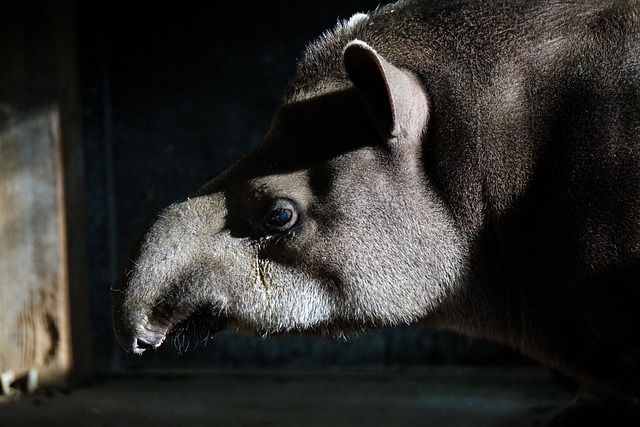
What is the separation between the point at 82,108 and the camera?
7227 mm

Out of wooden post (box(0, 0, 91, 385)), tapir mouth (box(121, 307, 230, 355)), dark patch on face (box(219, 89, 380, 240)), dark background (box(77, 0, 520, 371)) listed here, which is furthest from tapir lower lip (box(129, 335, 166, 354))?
dark background (box(77, 0, 520, 371))

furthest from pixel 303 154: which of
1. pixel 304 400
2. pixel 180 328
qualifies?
pixel 304 400

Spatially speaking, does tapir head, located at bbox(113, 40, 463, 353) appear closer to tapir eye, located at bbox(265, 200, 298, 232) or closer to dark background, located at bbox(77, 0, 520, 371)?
tapir eye, located at bbox(265, 200, 298, 232)

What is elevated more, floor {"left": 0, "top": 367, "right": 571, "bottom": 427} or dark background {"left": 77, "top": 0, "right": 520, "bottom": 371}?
dark background {"left": 77, "top": 0, "right": 520, "bottom": 371}

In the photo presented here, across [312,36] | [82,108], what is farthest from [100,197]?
[312,36]

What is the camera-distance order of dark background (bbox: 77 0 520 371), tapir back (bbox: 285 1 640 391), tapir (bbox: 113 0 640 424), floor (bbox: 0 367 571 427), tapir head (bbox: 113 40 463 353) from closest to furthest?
1. tapir back (bbox: 285 1 640 391)
2. tapir (bbox: 113 0 640 424)
3. tapir head (bbox: 113 40 463 353)
4. floor (bbox: 0 367 571 427)
5. dark background (bbox: 77 0 520 371)

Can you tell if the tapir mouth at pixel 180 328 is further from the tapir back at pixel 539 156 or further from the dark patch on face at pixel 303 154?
the tapir back at pixel 539 156

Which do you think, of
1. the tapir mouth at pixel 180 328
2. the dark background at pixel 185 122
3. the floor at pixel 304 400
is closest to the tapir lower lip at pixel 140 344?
the tapir mouth at pixel 180 328

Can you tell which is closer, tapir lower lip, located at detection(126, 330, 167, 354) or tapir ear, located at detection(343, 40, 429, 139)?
tapir ear, located at detection(343, 40, 429, 139)

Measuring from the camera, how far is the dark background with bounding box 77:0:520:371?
23.2 feet

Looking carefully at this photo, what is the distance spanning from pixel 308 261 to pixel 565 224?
0.94m

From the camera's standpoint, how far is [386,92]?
3.62 metres

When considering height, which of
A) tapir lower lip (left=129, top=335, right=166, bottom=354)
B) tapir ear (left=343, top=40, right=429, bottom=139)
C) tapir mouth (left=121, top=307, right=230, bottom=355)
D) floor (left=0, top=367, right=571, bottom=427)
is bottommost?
floor (left=0, top=367, right=571, bottom=427)

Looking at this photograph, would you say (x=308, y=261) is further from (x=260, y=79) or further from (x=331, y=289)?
(x=260, y=79)
